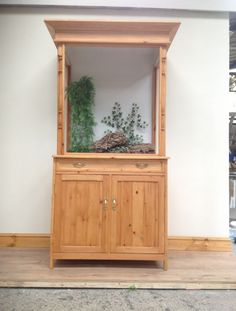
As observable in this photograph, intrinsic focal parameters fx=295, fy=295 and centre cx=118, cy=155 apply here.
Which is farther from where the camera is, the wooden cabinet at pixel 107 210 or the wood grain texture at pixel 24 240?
the wood grain texture at pixel 24 240

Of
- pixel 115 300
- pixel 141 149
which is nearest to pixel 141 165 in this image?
pixel 141 149

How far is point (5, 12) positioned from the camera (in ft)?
10.5

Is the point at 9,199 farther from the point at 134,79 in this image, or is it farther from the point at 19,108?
the point at 134,79

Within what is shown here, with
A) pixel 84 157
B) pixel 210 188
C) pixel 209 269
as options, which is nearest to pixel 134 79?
pixel 84 157

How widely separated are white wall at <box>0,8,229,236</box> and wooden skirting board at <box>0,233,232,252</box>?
0.07 meters

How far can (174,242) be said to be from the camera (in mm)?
3170

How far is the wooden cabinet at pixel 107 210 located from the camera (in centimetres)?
253

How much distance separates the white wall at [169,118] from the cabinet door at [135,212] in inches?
28.1

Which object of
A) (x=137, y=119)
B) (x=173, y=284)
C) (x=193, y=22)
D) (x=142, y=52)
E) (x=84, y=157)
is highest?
(x=193, y=22)

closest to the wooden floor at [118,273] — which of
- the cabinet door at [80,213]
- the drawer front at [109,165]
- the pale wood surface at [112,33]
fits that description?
the cabinet door at [80,213]

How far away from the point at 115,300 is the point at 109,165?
1.05m

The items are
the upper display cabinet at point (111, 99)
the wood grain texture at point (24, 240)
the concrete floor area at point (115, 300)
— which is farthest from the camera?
the wood grain texture at point (24, 240)

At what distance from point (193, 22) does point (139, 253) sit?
2478mm

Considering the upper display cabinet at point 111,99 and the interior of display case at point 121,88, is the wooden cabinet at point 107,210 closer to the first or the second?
the upper display cabinet at point 111,99
